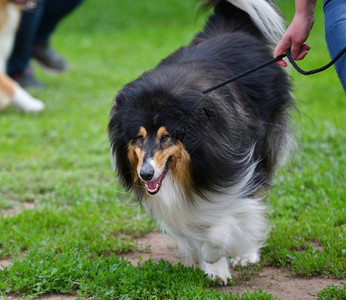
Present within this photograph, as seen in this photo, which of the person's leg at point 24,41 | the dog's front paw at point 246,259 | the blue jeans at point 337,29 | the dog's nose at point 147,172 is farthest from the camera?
the person's leg at point 24,41

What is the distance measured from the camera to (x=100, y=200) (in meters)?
4.95

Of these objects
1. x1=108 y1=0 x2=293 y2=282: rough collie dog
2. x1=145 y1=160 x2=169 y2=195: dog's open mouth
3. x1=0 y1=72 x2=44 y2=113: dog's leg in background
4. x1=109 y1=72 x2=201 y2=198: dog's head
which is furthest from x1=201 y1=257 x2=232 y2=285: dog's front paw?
x1=0 y1=72 x2=44 y2=113: dog's leg in background

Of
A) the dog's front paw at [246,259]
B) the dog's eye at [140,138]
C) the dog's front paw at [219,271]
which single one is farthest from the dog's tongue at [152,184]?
the dog's front paw at [246,259]

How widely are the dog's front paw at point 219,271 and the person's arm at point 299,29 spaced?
51.3 inches

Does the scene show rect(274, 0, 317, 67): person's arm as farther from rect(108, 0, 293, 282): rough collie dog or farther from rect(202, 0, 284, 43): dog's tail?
rect(202, 0, 284, 43): dog's tail

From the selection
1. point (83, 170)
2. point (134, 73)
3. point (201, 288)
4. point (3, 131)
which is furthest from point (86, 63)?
point (201, 288)

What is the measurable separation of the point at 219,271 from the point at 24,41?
20.5ft

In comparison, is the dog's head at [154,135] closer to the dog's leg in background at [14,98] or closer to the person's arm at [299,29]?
the person's arm at [299,29]

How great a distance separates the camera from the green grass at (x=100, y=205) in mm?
3340

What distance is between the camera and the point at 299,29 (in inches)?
115

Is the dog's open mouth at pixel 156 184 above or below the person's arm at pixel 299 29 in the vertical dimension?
below

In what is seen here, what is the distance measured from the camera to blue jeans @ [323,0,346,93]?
111 inches

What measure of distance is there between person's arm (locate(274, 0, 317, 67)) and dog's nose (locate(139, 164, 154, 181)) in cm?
94

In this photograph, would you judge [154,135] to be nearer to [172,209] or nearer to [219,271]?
[172,209]
